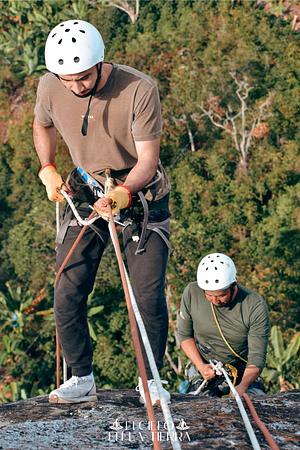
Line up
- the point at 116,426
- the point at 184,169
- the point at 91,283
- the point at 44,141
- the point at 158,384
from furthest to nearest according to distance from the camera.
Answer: the point at 184,169 → the point at 44,141 → the point at 91,283 → the point at 116,426 → the point at 158,384

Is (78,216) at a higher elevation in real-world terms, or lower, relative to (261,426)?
higher

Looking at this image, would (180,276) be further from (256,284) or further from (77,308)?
(77,308)

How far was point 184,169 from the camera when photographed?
28.7 metres

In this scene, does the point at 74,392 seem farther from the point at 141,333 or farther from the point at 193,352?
the point at 193,352

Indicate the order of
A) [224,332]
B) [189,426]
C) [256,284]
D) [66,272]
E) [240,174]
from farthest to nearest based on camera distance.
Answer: [240,174]
[256,284]
[224,332]
[66,272]
[189,426]

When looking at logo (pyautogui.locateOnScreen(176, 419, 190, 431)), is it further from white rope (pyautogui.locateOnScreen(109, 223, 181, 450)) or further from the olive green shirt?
the olive green shirt

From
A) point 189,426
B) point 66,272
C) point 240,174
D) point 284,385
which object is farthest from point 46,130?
point 240,174

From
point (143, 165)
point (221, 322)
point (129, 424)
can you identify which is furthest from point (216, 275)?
point (129, 424)

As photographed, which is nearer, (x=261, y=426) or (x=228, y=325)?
(x=261, y=426)

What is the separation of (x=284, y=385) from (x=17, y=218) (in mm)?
15044

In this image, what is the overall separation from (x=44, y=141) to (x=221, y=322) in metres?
2.08

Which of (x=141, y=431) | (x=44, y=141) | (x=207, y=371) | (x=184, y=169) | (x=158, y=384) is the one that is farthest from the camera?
(x=184, y=169)

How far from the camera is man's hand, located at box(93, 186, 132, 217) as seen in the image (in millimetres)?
4465

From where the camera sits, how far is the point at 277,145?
29.8 meters
